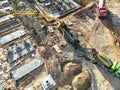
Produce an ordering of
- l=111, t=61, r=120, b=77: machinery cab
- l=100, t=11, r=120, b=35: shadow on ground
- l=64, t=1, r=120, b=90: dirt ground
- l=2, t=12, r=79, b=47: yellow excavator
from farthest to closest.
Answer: l=100, t=11, r=120, b=35: shadow on ground
l=2, t=12, r=79, b=47: yellow excavator
l=64, t=1, r=120, b=90: dirt ground
l=111, t=61, r=120, b=77: machinery cab

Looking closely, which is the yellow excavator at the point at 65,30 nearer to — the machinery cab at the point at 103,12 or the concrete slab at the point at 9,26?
the concrete slab at the point at 9,26

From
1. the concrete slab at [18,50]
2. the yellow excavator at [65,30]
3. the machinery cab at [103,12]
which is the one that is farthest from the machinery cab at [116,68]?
the concrete slab at [18,50]

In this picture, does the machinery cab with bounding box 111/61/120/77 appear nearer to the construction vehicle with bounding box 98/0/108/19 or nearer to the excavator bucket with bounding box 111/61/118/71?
the excavator bucket with bounding box 111/61/118/71

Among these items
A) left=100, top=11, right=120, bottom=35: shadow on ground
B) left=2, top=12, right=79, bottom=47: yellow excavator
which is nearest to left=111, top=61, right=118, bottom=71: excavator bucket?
left=2, top=12, right=79, bottom=47: yellow excavator

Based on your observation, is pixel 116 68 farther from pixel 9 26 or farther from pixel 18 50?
pixel 9 26

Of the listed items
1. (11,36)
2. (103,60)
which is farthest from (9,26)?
(103,60)

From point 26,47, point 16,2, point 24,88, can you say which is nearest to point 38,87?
point 24,88

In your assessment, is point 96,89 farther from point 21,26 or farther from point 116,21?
point 21,26
